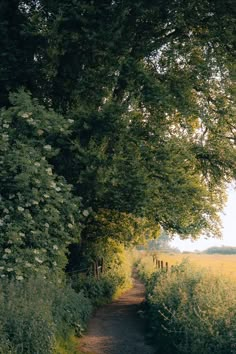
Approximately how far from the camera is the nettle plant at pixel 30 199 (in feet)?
56.4

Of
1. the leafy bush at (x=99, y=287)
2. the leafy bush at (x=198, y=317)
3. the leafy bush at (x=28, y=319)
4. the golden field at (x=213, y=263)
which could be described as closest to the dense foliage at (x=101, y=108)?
the leafy bush at (x=99, y=287)

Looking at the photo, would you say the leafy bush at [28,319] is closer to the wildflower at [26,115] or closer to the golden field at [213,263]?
the wildflower at [26,115]

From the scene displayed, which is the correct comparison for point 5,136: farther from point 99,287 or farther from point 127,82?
point 99,287

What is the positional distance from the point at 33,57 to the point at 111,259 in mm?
14567

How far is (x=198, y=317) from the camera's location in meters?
14.4

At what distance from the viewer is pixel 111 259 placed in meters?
32.8

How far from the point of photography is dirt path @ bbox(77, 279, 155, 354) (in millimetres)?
16844

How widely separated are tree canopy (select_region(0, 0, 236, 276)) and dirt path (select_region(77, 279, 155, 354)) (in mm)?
4349

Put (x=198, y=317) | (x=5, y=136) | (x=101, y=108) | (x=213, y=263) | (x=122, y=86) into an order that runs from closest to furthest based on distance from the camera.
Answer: (x=198, y=317)
(x=5, y=136)
(x=101, y=108)
(x=122, y=86)
(x=213, y=263)

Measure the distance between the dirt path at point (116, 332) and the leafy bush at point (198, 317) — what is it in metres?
0.76

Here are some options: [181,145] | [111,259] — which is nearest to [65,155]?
[181,145]

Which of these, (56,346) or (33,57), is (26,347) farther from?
(33,57)

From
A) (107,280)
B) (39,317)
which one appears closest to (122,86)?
(107,280)

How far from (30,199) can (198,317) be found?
6.79 metres
